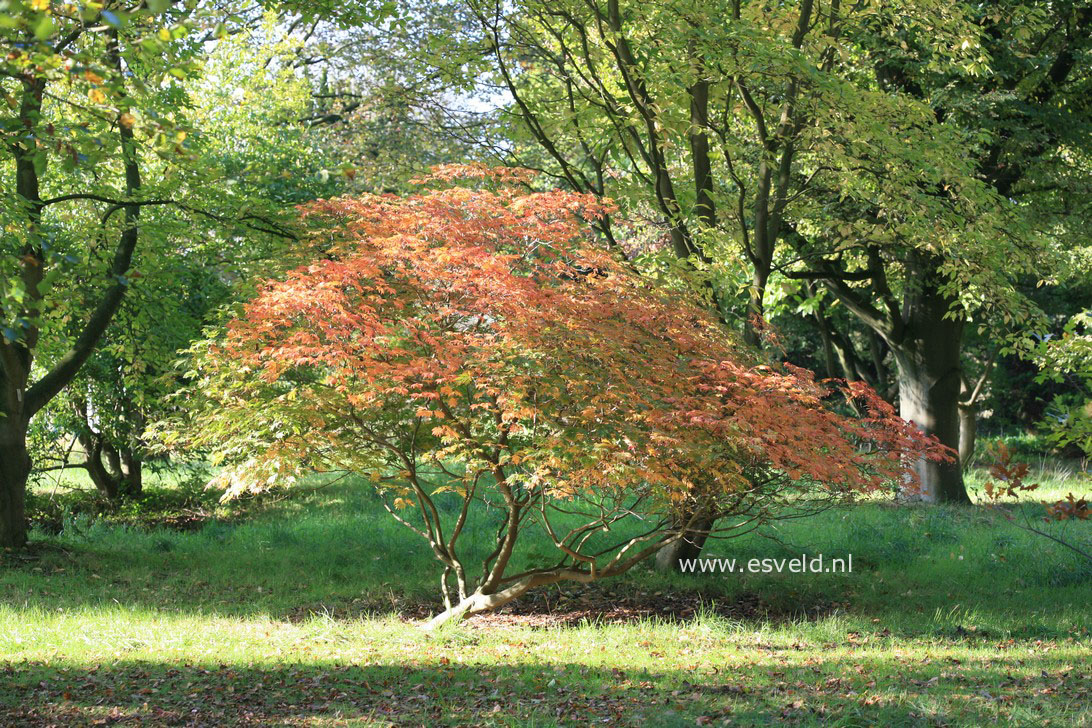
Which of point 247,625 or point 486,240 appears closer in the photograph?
point 486,240

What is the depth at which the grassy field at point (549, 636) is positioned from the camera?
5188 mm

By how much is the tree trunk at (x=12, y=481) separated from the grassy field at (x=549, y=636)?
367mm

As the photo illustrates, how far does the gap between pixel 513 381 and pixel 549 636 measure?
2303 mm

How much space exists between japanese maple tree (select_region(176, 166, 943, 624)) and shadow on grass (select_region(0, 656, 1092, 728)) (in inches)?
49.3

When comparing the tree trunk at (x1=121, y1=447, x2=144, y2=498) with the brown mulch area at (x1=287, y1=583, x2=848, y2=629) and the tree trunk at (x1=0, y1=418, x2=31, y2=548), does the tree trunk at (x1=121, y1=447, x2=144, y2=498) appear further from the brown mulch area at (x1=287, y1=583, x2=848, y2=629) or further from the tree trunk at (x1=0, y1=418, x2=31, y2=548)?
the brown mulch area at (x1=287, y1=583, x2=848, y2=629)

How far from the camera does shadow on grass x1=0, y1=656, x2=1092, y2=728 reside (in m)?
4.93

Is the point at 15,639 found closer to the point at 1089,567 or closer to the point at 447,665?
the point at 447,665

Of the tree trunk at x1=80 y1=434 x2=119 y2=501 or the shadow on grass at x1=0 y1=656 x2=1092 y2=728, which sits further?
the tree trunk at x1=80 y1=434 x2=119 y2=501

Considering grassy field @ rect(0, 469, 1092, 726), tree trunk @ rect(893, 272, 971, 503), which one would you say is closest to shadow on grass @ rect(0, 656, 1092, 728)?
grassy field @ rect(0, 469, 1092, 726)

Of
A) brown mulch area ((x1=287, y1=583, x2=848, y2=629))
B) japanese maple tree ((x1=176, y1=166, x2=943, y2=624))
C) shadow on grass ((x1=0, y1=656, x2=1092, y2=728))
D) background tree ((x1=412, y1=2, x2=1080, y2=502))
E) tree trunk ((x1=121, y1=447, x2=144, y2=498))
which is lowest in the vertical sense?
brown mulch area ((x1=287, y1=583, x2=848, y2=629))

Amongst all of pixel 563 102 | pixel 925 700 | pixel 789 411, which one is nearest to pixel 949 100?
pixel 563 102

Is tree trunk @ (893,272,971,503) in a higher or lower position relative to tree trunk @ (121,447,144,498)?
higher

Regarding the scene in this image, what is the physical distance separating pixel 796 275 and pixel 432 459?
261 inches

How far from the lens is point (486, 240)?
22.7 ft
